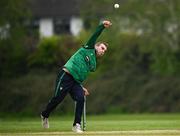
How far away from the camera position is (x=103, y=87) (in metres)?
52.0

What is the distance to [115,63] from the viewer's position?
176ft

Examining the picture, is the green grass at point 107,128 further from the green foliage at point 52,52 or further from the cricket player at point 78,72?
the green foliage at point 52,52

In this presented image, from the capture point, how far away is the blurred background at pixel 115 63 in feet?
169

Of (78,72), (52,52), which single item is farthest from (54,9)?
(78,72)

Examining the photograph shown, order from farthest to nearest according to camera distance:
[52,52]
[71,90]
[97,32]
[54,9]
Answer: [54,9]
[52,52]
[71,90]
[97,32]

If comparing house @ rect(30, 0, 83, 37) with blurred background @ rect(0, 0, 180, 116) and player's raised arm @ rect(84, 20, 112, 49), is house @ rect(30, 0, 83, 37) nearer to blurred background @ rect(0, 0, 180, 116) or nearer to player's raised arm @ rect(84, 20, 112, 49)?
blurred background @ rect(0, 0, 180, 116)

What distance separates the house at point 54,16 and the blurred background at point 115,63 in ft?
49.8

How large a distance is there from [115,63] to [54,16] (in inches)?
764

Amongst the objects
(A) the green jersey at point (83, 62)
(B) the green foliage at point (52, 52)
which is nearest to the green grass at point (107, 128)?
(A) the green jersey at point (83, 62)

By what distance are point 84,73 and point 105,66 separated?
115 ft

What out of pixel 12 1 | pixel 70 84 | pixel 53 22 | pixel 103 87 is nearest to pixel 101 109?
pixel 103 87

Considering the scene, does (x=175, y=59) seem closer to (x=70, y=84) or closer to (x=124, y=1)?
(x=124, y=1)

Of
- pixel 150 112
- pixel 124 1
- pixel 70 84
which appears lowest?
pixel 150 112

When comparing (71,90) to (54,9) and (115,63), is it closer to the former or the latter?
(115,63)
